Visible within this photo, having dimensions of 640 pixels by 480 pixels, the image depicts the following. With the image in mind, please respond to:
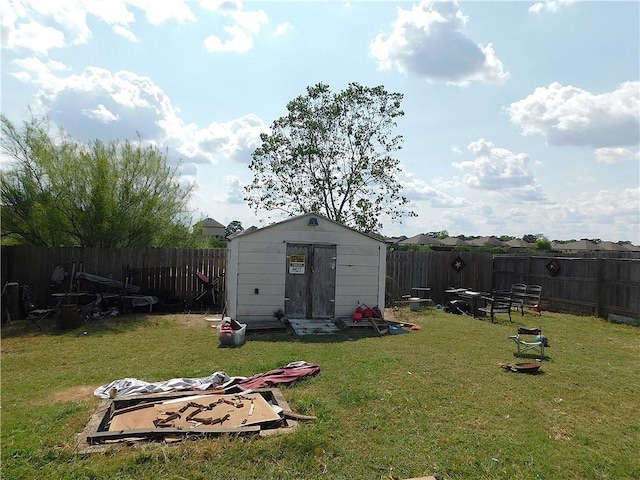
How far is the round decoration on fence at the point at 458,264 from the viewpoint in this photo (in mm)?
16125

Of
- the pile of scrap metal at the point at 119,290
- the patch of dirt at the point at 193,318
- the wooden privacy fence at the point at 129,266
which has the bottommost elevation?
the patch of dirt at the point at 193,318

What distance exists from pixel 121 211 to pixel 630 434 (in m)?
12.9

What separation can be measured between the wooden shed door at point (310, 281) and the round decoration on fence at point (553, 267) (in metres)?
7.85

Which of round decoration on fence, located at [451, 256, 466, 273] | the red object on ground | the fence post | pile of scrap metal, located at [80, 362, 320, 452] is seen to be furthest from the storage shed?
the fence post

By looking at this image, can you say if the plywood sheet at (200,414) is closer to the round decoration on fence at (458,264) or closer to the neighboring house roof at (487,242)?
the round decoration on fence at (458,264)

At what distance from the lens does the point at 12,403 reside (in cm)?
520

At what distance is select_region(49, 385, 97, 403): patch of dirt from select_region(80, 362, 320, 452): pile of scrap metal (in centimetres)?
13

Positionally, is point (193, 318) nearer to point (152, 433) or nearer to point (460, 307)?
point (152, 433)

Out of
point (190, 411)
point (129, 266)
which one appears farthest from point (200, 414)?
point (129, 266)

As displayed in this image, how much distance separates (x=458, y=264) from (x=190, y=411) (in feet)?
43.2

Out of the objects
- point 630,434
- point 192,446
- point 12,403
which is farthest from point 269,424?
point 630,434

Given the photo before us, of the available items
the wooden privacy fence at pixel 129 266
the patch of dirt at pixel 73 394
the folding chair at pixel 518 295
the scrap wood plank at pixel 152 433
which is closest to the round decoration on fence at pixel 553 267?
the folding chair at pixel 518 295

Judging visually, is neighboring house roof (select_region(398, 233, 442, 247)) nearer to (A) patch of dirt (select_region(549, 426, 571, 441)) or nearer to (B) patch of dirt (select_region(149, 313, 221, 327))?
(B) patch of dirt (select_region(149, 313, 221, 327))

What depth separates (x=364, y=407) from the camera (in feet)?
16.8
